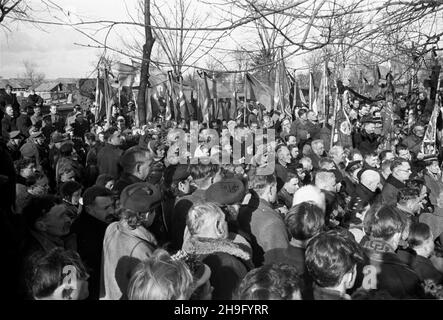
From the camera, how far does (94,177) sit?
7.72 meters

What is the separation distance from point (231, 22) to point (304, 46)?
24.5 inches

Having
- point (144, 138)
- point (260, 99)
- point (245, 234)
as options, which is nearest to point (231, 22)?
point (245, 234)

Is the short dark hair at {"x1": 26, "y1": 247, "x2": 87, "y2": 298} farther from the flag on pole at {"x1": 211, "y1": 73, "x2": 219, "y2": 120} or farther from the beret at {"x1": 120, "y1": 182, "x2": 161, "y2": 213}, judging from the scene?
the flag on pole at {"x1": 211, "y1": 73, "x2": 219, "y2": 120}

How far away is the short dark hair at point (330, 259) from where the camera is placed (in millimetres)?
2658

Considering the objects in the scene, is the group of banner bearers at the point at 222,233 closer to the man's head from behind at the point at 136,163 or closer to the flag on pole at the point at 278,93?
the man's head from behind at the point at 136,163

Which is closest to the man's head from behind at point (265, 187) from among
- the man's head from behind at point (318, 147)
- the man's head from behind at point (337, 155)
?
the man's head from behind at point (337, 155)

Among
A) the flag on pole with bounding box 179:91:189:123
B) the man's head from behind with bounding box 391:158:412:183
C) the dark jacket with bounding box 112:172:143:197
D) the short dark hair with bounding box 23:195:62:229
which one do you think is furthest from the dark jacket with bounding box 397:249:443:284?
the flag on pole with bounding box 179:91:189:123

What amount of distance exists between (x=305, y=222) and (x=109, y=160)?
16.7ft

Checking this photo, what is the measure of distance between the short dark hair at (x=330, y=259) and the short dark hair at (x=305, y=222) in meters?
0.47

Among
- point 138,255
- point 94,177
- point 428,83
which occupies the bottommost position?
point 94,177

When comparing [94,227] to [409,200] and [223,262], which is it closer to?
[223,262]
